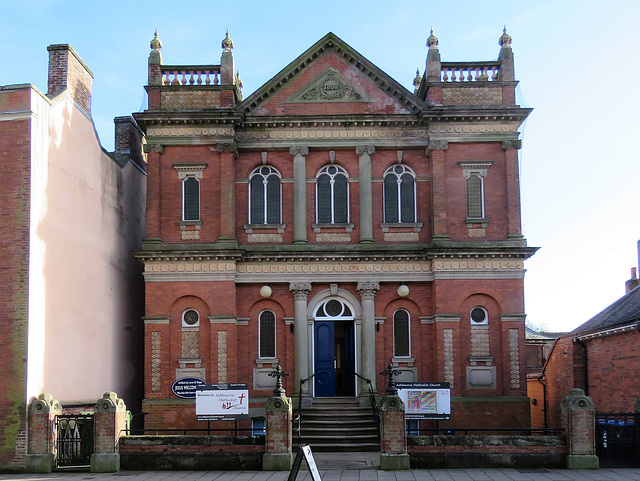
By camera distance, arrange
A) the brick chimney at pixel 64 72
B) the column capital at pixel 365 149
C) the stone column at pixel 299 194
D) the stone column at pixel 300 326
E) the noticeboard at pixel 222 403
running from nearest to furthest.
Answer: the noticeboard at pixel 222 403, the brick chimney at pixel 64 72, the stone column at pixel 300 326, the stone column at pixel 299 194, the column capital at pixel 365 149

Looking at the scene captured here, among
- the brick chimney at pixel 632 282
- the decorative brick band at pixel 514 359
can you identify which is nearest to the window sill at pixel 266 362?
the decorative brick band at pixel 514 359

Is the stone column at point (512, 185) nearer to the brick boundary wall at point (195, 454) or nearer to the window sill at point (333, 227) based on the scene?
the window sill at point (333, 227)

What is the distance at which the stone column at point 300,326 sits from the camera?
25625 millimetres

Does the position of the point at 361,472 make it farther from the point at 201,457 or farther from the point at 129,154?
the point at 129,154

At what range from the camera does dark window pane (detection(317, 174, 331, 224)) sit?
26719 mm

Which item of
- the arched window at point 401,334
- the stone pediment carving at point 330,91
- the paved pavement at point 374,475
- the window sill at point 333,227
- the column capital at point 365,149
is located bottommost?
the paved pavement at point 374,475

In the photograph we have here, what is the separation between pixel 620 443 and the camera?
62.2 ft

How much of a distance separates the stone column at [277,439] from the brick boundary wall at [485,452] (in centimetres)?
301

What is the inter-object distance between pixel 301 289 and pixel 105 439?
29.1 ft

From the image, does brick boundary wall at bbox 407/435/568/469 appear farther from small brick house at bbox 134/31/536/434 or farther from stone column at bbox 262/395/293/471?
small brick house at bbox 134/31/536/434

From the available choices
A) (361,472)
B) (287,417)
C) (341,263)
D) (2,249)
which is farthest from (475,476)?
(2,249)

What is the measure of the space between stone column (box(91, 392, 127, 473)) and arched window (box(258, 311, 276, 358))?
7707mm

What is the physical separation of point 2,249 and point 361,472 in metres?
11.0

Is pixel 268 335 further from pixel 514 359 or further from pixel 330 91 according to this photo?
pixel 330 91
